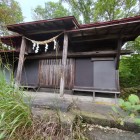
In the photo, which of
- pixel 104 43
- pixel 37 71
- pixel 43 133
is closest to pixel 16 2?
pixel 37 71

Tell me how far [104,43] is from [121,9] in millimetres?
7741

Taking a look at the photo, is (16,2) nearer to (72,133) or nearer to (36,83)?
(36,83)

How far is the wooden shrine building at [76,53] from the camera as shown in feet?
12.8

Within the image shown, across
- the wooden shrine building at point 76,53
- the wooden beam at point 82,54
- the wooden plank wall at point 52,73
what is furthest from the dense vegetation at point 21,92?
the wooden plank wall at point 52,73

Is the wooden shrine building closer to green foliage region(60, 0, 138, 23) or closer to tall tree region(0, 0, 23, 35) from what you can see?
tall tree region(0, 0, 23, 35)

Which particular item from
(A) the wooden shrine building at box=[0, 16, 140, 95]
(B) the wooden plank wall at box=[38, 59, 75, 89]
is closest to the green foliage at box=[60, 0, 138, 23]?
(A) the wooden shrine building at box=[0, 16, 140, 95]

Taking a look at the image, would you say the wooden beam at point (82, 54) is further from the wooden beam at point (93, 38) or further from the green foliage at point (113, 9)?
the green foliage at point (113, 9)

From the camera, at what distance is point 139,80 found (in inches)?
240

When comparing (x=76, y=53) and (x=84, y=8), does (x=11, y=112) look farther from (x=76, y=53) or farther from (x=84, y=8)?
(x=84, y=8)

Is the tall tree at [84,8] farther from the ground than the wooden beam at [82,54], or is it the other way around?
the tall tree at [84,8]

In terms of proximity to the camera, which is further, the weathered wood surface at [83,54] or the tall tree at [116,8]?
the tall tree at [116,8]

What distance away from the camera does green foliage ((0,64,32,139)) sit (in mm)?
1509

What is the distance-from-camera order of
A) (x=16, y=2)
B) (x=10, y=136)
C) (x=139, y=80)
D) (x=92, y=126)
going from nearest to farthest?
(x=10, y=136) → (x=92, y=126) → (x=139, y=80) → (x=16, y=2)

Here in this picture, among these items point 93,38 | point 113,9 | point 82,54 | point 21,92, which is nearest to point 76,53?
point 82,54
